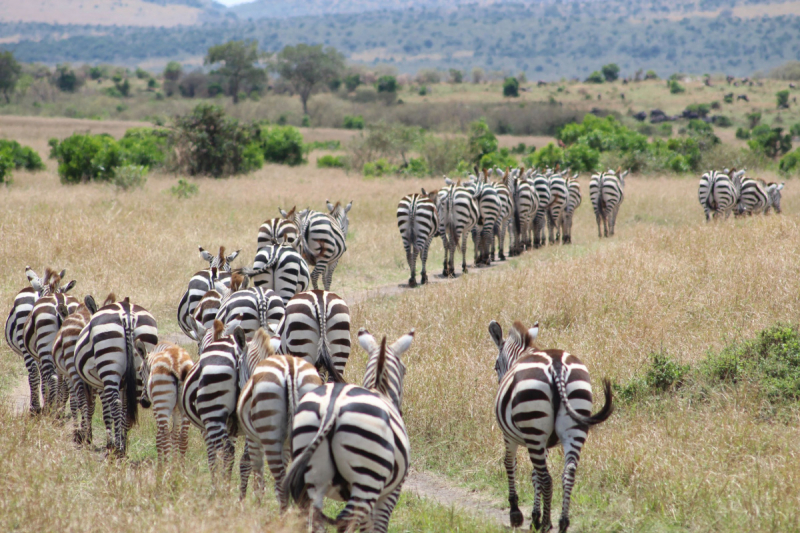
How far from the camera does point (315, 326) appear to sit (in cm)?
657

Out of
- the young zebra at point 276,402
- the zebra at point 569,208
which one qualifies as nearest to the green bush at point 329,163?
the zebra at point 569,208

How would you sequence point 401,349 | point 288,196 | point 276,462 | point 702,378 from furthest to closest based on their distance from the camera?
1. point 288,196
2. point 702,378
3. point 401,349
4. point 276,462

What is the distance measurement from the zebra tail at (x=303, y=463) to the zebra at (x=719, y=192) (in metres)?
16.7

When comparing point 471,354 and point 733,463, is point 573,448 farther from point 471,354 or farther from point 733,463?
point 471,354

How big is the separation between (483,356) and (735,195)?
1298 cm

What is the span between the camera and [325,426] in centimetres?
381

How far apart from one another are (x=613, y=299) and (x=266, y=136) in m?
26.3

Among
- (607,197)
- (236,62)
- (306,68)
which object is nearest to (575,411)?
(607,197)

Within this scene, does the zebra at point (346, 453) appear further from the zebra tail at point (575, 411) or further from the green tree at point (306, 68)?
the green tree at point (306, 68)

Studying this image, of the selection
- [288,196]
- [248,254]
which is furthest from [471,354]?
[288,196]

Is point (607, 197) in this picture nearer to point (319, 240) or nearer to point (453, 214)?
point (453, 214)

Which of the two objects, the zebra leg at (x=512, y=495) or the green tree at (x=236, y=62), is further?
the green tree at (x=236, y=62)

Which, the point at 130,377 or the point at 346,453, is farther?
the point at 130,377

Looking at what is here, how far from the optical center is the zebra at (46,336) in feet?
23.6
